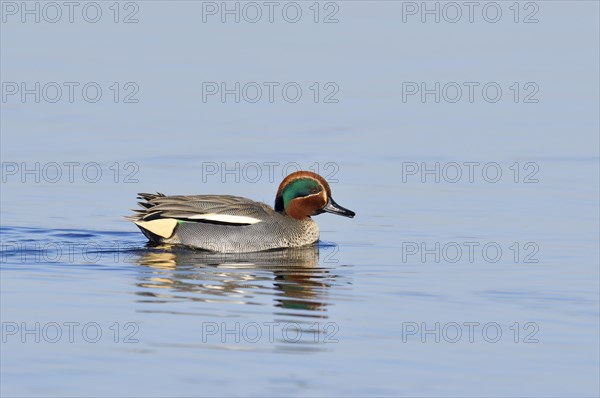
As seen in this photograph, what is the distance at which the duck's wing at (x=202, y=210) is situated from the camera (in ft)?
52.5

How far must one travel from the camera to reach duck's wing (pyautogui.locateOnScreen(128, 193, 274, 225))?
15992mm

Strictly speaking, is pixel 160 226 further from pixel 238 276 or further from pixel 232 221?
pixel 238 276

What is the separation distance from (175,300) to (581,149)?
976 centimetres

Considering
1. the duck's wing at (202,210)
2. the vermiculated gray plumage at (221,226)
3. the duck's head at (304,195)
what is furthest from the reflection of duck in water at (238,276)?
the duck's head at (304,195)

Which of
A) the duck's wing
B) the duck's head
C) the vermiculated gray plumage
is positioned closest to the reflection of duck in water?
the vermiculated gray plumage

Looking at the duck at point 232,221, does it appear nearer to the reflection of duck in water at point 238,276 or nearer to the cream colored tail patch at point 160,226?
the cream colored tail patch at point 160,226

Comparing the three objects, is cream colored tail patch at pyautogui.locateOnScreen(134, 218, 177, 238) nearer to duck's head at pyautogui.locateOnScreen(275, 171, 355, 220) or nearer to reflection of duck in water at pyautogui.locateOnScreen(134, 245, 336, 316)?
reflection of duck in water at pyautogui.locateOnScreen(134, 245, 336, 316)

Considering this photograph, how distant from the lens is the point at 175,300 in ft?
41.3

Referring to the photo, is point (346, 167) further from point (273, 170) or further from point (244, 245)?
point (244, 245)

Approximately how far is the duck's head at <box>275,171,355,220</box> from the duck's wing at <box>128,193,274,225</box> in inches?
15.0

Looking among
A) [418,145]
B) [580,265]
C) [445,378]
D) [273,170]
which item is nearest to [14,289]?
[445,378]

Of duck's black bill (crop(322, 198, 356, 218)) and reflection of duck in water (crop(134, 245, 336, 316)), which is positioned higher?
duck's black bill (crop(322, 198, 356, 218))

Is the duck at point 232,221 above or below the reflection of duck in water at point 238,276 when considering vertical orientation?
above

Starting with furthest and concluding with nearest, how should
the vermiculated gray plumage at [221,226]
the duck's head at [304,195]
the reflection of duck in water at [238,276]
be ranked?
the duck's head at [304,195] < the vermiculated gray plumage at [221,226] < the reflection of duck in water at [238,276]
